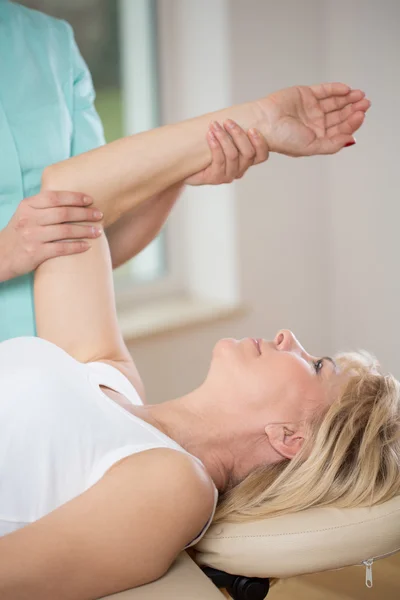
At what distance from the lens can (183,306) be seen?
10.6 ft

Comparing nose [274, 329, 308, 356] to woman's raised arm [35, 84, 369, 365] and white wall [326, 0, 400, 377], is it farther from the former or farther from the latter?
white wall [326, 0, 400, 377]

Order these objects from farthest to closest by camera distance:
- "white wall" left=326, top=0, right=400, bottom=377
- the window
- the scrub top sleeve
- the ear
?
1. "white wall" left=326, top=0, right=400, bottom=377
2. the window
3. the scrub top sleeve
4. the ear

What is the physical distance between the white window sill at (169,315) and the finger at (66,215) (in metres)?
1.22

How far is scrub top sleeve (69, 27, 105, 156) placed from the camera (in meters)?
1.80

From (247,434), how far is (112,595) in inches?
17.7

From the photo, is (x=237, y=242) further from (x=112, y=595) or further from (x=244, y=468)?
(x=112, y=595)

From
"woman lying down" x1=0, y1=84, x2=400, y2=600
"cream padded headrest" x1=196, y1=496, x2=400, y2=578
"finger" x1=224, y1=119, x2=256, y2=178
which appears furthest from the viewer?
"finger" x1=224, y1=119, x2=256, y2=178

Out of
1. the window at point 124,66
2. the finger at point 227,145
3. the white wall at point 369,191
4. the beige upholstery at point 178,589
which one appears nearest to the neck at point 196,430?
the beige upholstery at point 178,589

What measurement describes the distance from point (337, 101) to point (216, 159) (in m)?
0.31

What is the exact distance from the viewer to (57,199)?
1.57 meters

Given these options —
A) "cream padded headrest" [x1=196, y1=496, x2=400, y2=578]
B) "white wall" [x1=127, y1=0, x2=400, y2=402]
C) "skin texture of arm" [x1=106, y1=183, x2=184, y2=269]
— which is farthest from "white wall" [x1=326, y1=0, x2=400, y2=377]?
"cream padded headrest" [x1=196, y1=496, x2=400, y2=578]

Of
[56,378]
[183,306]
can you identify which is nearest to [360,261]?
[183,306]

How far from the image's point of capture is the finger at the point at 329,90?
5.60 feet

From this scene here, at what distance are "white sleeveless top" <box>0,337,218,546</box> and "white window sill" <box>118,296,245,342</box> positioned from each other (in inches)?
56.4
